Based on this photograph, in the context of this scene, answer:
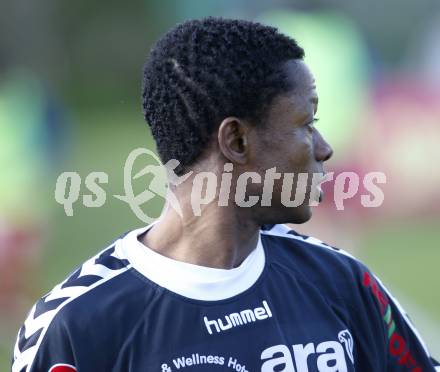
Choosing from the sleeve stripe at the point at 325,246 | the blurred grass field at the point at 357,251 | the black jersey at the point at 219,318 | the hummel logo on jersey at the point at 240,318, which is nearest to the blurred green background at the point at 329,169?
the blurred grass field at the point at 357,251

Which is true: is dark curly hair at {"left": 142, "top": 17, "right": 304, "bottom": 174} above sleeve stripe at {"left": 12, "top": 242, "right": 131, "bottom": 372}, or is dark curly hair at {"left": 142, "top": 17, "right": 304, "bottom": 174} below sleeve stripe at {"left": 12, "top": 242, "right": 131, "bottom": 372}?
above

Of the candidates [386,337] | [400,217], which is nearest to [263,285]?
[386,337]

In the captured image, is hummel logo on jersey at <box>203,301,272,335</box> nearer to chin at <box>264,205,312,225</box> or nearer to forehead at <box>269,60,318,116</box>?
chin at <box>264,205,312,225</box>

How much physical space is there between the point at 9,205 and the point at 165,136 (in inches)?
235

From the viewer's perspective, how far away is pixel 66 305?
3037 millimetres

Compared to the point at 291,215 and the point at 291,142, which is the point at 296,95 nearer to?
the point at 291,142

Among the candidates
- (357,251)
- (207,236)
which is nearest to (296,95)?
(207,236)

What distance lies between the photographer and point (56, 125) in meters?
10.5

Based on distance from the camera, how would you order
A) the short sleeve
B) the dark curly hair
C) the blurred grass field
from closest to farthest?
the dark curly hair
the short sleeve
the blurred grass field

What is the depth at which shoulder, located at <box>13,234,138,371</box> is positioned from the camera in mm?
3008

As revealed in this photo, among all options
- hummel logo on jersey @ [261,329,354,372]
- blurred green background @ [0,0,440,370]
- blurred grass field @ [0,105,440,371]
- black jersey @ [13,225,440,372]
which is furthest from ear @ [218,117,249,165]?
blurred grass field @ [0,105,440,371]

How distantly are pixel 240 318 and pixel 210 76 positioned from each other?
73 centimetres

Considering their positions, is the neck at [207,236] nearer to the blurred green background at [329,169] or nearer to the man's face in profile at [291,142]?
the man's face in profile at [291,142]

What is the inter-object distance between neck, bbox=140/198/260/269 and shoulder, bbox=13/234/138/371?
0.15 metres
